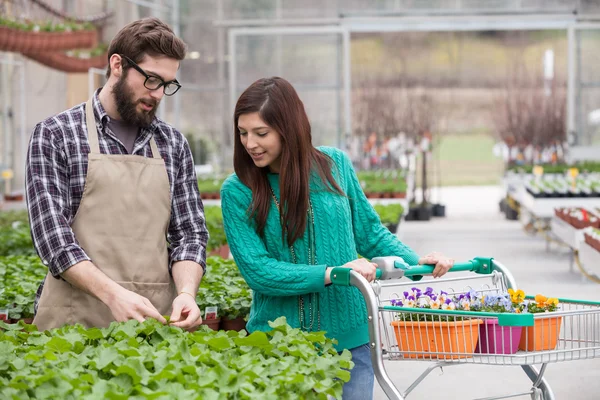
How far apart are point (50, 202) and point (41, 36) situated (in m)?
7.54

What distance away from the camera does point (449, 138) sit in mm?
34000

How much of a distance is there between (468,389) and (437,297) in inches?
107

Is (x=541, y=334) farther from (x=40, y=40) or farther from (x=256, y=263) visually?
(x=40, y=40)

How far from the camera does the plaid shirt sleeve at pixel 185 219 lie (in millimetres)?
2646

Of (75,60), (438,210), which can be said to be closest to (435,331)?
(75,60)

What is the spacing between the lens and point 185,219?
2680 mm

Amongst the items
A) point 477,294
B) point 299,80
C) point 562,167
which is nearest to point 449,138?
point 299,80

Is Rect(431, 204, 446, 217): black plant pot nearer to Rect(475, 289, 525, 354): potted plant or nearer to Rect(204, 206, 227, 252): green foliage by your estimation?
Rect(204, 206, 227, 252): green foliage

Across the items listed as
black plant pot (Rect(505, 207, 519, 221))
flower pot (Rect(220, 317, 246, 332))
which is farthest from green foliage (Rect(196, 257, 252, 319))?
black plant pot (Rect(505, 207, 519, 221))

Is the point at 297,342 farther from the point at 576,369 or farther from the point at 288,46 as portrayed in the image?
the point at 288,46

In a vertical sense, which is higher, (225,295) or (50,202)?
(50,202)

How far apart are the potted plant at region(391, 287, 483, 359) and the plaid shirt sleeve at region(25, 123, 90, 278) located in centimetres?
88

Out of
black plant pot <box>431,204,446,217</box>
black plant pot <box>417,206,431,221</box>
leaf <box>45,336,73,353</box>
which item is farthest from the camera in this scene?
black plant pot <box>431,204,446,217</box>

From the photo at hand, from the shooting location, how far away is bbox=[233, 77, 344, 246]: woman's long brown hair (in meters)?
2.49
